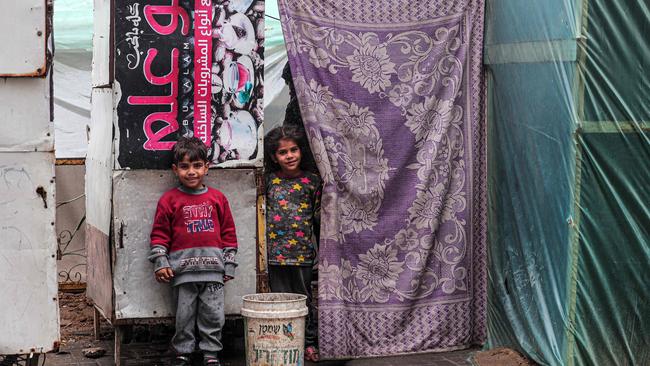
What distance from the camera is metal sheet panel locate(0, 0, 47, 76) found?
522cm

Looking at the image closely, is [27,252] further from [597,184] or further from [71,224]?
[71,224]

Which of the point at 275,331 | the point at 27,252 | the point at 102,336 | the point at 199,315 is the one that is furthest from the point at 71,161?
the point at 27,252

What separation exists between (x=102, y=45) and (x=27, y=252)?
2037mm

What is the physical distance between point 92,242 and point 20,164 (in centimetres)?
226

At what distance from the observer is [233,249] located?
6.58m

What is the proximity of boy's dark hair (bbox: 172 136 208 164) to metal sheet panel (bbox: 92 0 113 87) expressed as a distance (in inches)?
24.0

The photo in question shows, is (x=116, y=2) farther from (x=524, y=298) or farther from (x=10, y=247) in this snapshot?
(x=524, y=298)

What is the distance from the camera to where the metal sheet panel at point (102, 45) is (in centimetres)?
653

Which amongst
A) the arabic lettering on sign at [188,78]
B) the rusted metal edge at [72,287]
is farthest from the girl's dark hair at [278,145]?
the rusted metal edge at [72,287]

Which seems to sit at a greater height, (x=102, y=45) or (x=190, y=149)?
(x=102, y=45)

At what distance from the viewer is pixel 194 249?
6461 millimetres

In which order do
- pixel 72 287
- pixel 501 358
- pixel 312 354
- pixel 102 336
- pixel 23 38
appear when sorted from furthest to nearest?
pixel 72 287
pixel 102 336
pixel 312 354
pixel 501 358
pixel 23 38

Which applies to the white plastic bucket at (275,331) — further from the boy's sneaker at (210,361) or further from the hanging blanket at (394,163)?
the hanging blanket at (394,163)

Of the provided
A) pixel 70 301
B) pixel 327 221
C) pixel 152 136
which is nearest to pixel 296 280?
pixel 327 221
